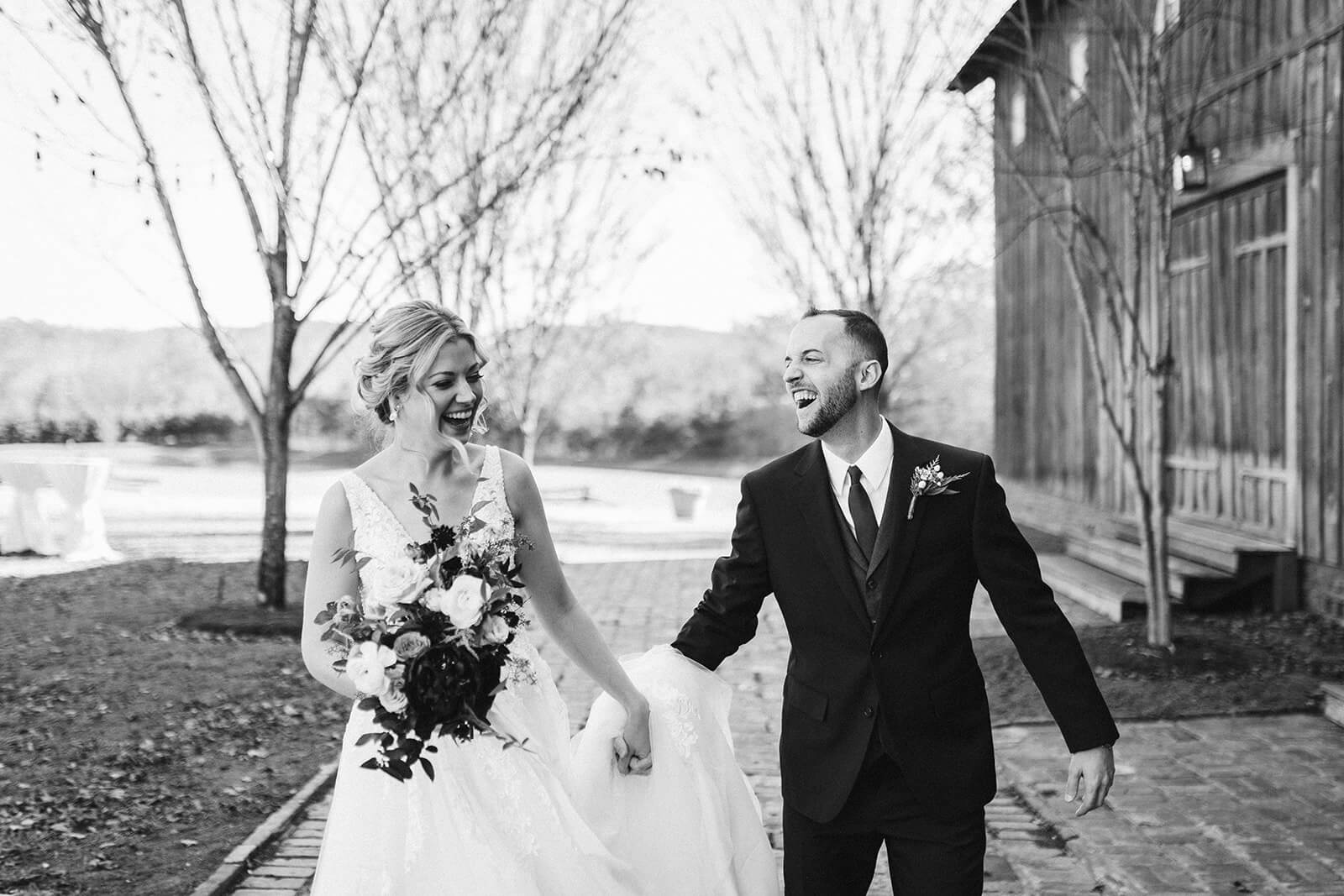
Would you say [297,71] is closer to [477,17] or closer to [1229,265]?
[477,17]

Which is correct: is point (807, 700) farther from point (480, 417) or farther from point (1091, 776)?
point (480, 417)

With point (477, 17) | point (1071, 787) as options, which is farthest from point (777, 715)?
point (477, 17)

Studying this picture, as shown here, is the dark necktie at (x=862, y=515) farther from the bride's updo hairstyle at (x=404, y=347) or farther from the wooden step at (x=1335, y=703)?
the wooden step at (x=1335, y=703)

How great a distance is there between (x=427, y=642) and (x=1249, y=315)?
9.79 meters

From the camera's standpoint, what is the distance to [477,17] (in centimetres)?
1119

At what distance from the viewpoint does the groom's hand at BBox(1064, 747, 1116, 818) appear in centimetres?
291

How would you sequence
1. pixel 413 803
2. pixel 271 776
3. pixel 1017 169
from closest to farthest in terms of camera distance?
pixel 413 803, pixel 271 776, pixel 1017 169

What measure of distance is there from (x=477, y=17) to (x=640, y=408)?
65.4 feet

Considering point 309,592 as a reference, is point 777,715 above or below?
below

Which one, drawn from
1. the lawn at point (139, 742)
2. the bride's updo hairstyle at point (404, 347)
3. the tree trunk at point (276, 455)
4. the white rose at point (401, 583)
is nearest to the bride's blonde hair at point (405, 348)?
the bride's updo hairstyle at point (404, 347)

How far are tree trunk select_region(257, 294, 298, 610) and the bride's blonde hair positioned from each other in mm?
7155

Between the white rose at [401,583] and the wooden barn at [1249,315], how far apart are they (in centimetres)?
646

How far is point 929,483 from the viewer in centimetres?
293

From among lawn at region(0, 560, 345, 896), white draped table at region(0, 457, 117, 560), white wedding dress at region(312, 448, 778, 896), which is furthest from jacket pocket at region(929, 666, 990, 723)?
white draped table at region(0, 457, 117, 560)
